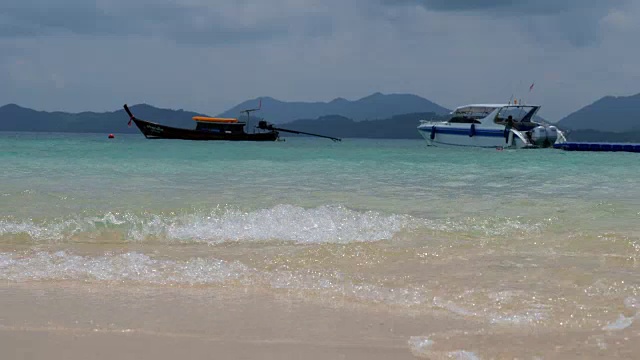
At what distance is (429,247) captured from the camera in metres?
7.22

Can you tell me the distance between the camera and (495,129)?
57594 millimetres

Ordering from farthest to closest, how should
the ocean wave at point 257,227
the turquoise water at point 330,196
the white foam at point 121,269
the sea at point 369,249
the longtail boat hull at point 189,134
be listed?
the longtail boat hull at point 189,134
the turquoise water at point 330,196
the ocean wave at point 257,227
the white foam at point 121,269
the sea at point 369,249

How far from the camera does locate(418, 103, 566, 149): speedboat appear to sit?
56594 millimetres

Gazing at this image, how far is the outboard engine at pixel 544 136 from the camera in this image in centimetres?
5725

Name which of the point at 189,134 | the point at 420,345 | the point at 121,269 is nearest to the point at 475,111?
the point at 189,134

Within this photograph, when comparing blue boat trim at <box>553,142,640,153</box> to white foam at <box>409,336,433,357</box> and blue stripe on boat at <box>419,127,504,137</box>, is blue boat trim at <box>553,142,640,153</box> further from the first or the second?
white foam at <box>409,336,433,357</box>

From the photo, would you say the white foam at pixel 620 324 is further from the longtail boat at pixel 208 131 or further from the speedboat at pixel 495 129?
the longtail boat at pixel 208 131

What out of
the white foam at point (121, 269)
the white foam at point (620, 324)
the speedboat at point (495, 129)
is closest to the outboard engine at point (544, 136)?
the speedboat at point (495, 129)

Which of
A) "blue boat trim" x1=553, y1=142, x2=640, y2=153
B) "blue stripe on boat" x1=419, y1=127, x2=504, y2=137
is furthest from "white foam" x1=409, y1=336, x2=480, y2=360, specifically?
"blue stripe on boat" x1=419, y1=127, x2=504, y2=137

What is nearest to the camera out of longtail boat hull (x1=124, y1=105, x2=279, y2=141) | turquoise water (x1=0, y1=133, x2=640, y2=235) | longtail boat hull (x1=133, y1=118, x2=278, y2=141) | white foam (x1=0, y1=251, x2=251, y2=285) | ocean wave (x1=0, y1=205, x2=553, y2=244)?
white foam (x1=0, y1=251, x2=251, y2=285)

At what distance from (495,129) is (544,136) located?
439 centimetres

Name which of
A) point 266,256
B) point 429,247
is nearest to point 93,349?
point 266,256

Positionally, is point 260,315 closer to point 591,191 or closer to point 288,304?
point 288,304

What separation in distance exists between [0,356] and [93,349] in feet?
1.66
